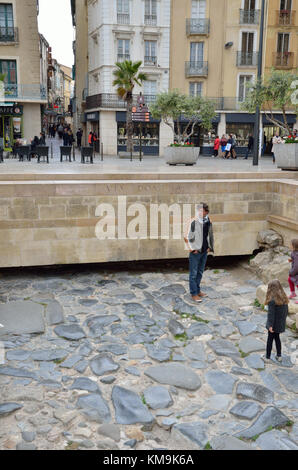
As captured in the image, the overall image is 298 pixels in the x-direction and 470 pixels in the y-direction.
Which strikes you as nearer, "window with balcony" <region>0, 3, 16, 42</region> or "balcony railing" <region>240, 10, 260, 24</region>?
Result: "window with balcony" <region>0, 3, 16, 42</region>

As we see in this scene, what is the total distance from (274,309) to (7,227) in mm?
5717

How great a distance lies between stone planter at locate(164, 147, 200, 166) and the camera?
17188 mm

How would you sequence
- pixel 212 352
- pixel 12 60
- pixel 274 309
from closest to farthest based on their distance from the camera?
pixel 274 309, pixel 212 352, pixel 12 60

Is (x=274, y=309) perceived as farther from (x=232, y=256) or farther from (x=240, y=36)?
(x=240, y=36)

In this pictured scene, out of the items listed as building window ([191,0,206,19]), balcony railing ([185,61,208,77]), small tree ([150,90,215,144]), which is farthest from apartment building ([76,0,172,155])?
small tree ([150,90,215,144])

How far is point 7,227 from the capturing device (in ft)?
31.2

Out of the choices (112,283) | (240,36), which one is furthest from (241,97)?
(112,283)

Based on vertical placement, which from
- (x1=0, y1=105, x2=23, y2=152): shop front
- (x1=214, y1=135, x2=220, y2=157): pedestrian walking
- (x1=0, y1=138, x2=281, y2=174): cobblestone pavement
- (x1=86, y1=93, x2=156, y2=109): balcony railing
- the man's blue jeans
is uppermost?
(x1=86, y1=93, x2=156, y2=109): balcony railing

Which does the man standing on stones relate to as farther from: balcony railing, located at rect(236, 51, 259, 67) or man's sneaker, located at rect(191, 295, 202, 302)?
balcony railing, located at rect(236, 51, 259, 67)

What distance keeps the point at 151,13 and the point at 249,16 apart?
6.99 metres

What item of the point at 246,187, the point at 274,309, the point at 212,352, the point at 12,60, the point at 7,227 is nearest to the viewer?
the point at 274,309

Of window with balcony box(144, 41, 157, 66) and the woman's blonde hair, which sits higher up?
window with balcony box(144, 41, 157, 66)

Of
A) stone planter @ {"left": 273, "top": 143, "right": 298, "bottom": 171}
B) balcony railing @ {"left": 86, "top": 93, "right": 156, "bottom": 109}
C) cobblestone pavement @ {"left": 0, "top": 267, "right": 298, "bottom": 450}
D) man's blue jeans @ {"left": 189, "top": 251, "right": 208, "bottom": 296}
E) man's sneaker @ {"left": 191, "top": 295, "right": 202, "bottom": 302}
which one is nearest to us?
cobblestone pavement @ {"left": 0, "top": 267, "right": 298, "bottom": 450}

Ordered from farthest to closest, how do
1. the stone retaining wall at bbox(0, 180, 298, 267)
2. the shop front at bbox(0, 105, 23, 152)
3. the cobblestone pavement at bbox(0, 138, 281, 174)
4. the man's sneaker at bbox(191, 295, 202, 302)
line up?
the shop front at bbox(0, 105, 23, 152), the cobblestone pavement at bbox(0, 138, 281, 174), the stone retaining wall at bbox(0, 180, 298, 267), the man's sneaker at bbox(191, 295, 202, 302)
